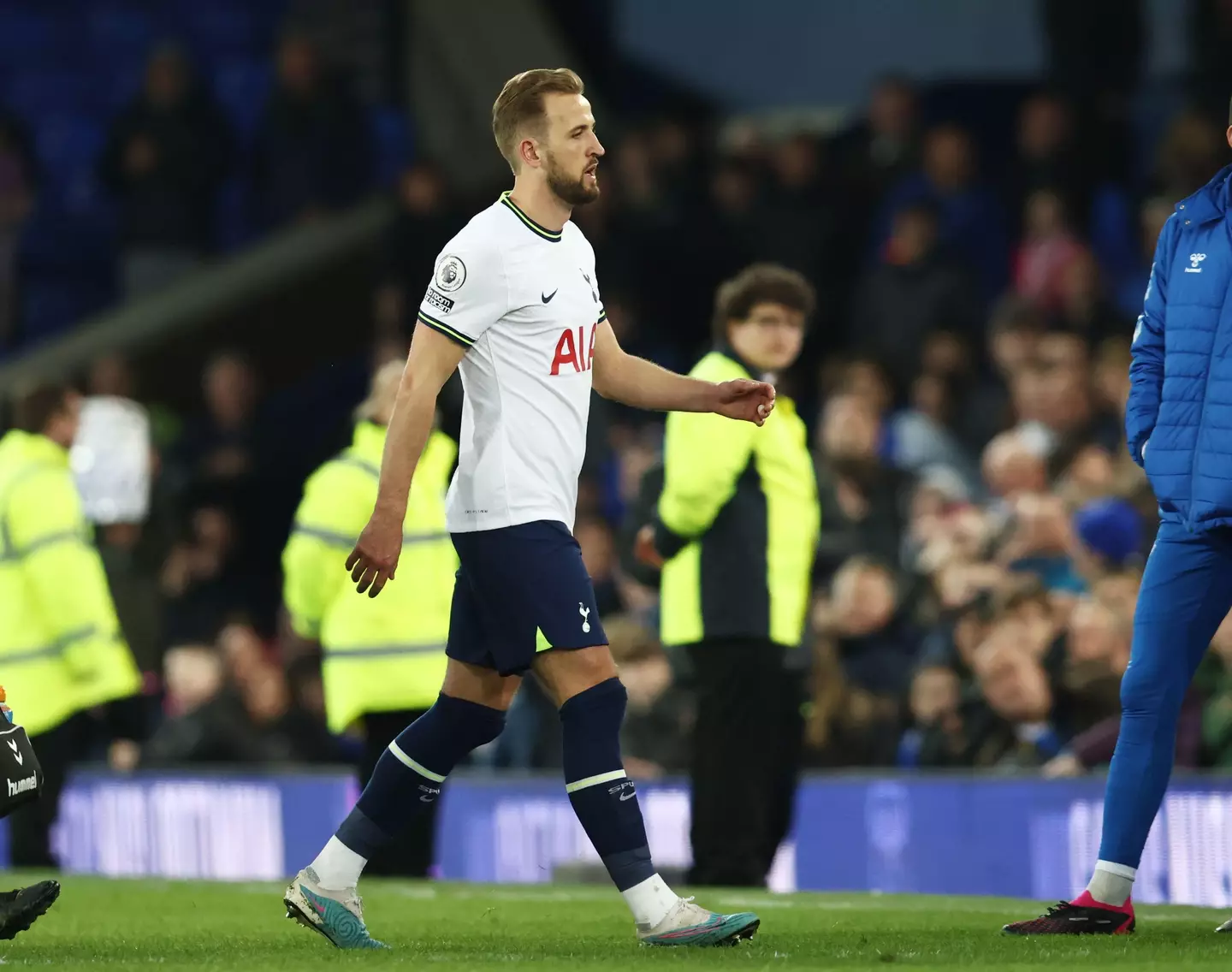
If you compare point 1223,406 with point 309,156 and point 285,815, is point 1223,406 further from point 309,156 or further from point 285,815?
point 309,156

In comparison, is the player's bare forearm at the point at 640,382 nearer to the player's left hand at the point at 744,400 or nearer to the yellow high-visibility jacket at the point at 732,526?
the player's left hand at the point at 744,400

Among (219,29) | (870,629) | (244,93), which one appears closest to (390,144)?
(244,93)

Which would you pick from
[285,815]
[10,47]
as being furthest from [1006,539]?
[10,47]

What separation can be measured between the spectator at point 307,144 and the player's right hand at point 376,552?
12.1 meters

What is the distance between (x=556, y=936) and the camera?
6406mm

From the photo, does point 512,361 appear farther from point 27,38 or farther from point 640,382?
point 27,38

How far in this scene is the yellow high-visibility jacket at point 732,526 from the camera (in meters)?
8.36

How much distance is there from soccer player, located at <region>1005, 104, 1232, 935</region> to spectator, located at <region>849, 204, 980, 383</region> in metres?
7.56

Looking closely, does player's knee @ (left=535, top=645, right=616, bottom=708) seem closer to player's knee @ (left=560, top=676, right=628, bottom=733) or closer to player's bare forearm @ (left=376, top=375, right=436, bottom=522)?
player's knee @ (left=560, top=676, right=628, bottom=733)

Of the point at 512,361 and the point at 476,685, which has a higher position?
the point at 512,361

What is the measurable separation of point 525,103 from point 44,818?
546cm

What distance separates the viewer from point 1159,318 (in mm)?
6199

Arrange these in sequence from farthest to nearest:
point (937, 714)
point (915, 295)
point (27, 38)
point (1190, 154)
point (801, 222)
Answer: point (27, 38)
point (801, 222)
point (915, 295)
point (1190, 154)
point (937, 714)

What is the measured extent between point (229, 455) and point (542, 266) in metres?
10.8
